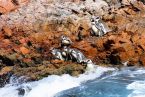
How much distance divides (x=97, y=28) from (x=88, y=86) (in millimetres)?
5933

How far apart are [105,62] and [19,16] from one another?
256 inches

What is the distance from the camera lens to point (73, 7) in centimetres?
2441

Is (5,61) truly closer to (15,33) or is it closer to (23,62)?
(23,62)

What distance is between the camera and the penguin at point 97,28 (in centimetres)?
2219

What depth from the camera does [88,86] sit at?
56.4 feet

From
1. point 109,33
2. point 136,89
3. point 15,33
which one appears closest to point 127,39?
point 109,33

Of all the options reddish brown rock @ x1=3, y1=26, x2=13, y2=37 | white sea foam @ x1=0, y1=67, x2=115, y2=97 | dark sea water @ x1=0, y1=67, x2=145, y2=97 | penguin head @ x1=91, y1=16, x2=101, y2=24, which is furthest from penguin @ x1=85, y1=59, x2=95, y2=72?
reddish brown rock @ x1=3, y1=26, x2=13, y2=37

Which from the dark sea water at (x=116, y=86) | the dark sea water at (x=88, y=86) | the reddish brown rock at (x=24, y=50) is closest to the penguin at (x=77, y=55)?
the dark sea water at (x=88, y=86)

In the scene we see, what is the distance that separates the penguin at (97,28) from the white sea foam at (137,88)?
5418mm

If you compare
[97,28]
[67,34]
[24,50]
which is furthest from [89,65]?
[97,28]

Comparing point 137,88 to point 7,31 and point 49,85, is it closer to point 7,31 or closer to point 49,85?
point 49,85

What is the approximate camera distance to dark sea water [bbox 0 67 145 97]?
53.3ft

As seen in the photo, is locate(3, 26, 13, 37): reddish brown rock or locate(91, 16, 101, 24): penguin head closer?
locate(3, 26, 13, 37): reddish brown rock

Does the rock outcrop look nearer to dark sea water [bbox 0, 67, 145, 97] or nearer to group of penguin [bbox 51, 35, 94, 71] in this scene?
group of penguin [bbox 51, 35, 94, 71]
